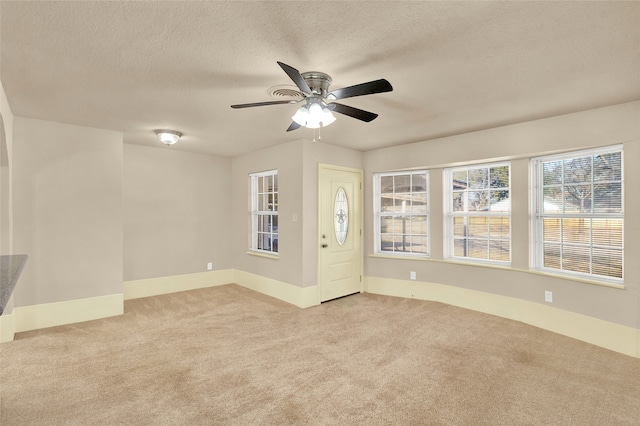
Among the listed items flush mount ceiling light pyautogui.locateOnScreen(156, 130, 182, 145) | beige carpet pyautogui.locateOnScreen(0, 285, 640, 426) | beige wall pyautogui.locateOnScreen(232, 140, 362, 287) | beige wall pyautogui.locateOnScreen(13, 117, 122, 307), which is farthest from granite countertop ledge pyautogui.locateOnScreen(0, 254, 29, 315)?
beige wall pyautogui.locateOnScreen(232, 140, 362, 287)

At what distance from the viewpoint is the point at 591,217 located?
3545 millimetres

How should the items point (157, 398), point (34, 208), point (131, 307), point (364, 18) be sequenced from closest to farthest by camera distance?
point (364, 18), point (157, 398), point (34, 208), point (131, 307)

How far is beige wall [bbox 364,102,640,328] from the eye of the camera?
10.4 ft

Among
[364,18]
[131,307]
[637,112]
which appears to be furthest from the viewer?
[131,307]

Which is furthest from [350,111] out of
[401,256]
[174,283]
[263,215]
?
[174,283]

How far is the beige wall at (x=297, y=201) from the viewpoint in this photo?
4.69 m

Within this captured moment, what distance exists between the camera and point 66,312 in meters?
3.97

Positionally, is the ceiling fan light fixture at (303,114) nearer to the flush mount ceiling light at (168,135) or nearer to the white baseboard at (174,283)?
the flush mount ceiling light at (168,135)

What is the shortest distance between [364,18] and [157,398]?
2914 mm

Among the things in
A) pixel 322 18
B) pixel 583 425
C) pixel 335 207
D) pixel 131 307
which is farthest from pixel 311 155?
Result: pixel 583 425

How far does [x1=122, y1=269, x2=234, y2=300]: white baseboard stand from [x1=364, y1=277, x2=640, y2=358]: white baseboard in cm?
268

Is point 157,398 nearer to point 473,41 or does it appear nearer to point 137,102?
point 137,102

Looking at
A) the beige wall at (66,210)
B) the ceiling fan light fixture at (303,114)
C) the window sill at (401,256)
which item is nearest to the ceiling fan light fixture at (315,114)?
the ceiling fan light fixture at (303,114)

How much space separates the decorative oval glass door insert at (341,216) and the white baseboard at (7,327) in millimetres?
4009
